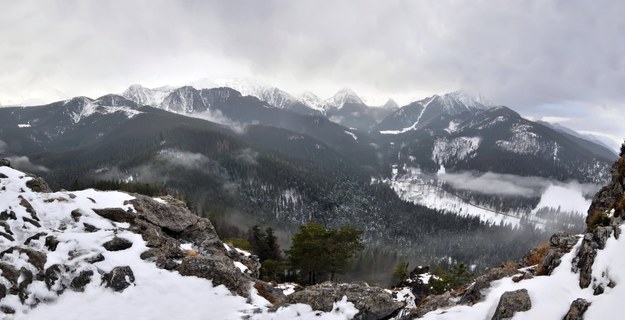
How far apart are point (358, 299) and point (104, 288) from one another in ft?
47.8

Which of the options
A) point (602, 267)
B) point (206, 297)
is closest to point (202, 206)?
point (206, 297)

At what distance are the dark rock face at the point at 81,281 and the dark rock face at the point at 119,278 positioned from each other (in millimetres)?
854

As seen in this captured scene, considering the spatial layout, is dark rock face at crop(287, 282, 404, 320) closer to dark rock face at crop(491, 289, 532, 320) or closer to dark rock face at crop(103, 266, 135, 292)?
dark rock face at crop(491, 289, 532, 320)

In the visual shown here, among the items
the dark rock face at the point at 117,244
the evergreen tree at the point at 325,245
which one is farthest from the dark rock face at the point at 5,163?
the evergreen tree at the point at 325,245

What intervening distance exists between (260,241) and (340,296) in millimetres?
58189

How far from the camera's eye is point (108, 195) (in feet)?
101

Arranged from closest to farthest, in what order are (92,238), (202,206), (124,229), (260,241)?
(92,238), (124,229), (260,241), (202,206)

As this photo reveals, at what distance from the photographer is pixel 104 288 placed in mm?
20188

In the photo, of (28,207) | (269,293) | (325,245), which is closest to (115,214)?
(28,207)

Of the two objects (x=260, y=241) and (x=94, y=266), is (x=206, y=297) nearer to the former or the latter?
(x=94, y=266)

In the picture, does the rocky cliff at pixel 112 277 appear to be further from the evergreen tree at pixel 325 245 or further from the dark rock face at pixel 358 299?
the evergreen tree at pixel 325 245

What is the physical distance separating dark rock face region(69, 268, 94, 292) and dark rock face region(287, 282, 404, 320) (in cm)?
1178

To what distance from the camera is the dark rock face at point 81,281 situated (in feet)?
65.2

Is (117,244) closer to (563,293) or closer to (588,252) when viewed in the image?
(563,293)
